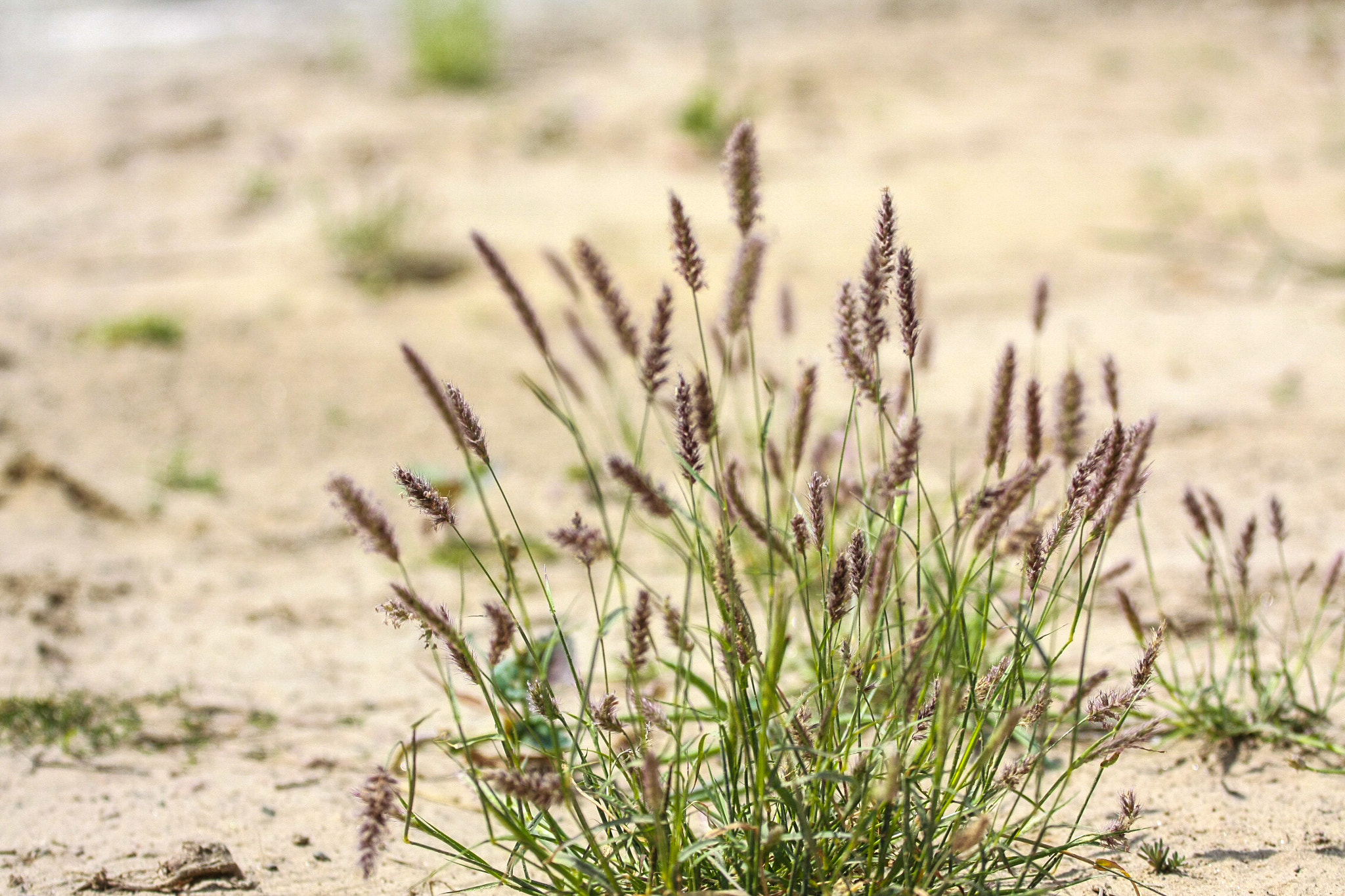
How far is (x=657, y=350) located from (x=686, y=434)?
0.13m

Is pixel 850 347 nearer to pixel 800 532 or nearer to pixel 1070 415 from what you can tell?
pixel 800 532

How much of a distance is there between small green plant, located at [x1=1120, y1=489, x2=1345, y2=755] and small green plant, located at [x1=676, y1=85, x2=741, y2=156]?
536 cm

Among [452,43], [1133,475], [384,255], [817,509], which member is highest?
[452,43]

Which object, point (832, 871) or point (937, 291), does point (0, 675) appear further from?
point (937, 291)

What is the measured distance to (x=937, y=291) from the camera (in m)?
5.53

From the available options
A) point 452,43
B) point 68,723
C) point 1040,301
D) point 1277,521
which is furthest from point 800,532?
point 452,43

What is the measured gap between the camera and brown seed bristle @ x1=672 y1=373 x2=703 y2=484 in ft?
4.74

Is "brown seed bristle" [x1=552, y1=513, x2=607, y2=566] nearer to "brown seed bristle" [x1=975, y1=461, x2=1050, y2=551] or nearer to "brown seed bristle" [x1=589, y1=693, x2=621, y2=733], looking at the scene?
"brown seed bristle" [x1=589, y1=693, x2=621, y2=733]

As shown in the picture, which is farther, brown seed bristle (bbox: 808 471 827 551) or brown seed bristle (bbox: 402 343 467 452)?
brown seed bristle (bbox: 808 471 827 551)

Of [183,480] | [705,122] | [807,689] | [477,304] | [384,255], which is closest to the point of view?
[807,689]

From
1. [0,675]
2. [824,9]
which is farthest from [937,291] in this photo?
[824,9]

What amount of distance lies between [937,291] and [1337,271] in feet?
5.59

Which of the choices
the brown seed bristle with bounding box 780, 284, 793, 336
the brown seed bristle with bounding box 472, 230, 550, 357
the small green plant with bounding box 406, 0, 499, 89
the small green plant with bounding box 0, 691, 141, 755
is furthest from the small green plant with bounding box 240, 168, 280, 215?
the brown seed bristle with bounding box 472, 230, 550, 357

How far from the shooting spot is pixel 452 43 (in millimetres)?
9641
